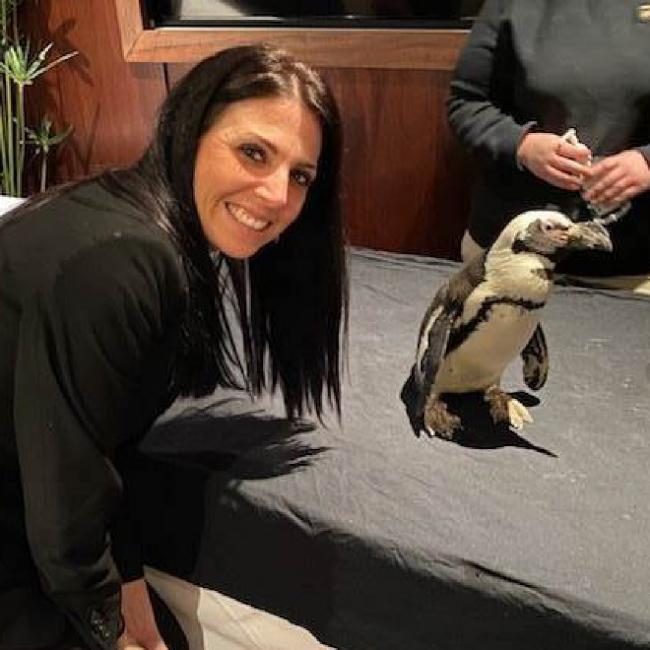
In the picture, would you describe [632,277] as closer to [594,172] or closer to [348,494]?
[594,172]

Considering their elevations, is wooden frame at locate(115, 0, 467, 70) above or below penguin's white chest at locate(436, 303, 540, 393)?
above

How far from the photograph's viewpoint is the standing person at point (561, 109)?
112 cm

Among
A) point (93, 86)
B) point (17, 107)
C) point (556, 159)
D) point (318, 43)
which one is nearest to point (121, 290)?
point (556, 159)

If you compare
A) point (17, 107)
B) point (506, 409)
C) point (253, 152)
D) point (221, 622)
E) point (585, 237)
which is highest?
point (253, 152)

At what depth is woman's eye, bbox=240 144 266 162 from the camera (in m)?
0.75

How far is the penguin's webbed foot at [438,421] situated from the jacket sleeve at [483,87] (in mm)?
444

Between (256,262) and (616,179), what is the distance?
50cm

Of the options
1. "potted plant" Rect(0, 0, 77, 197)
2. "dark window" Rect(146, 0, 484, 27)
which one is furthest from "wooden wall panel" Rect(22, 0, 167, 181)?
"dark window" Rect(146, 0, 484, 27)

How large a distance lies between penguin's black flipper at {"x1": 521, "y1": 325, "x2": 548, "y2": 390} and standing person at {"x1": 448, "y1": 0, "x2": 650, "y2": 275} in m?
0.24

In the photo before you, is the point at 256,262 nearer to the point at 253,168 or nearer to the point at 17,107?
the point at 253,168

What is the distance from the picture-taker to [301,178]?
2.61 ft

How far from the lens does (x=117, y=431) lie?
756 millimetres

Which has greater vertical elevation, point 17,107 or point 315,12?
point 315,12

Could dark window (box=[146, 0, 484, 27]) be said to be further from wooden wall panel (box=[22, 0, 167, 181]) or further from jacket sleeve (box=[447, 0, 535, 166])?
jacket sleeve (box=[447, 0, 535, 166])
